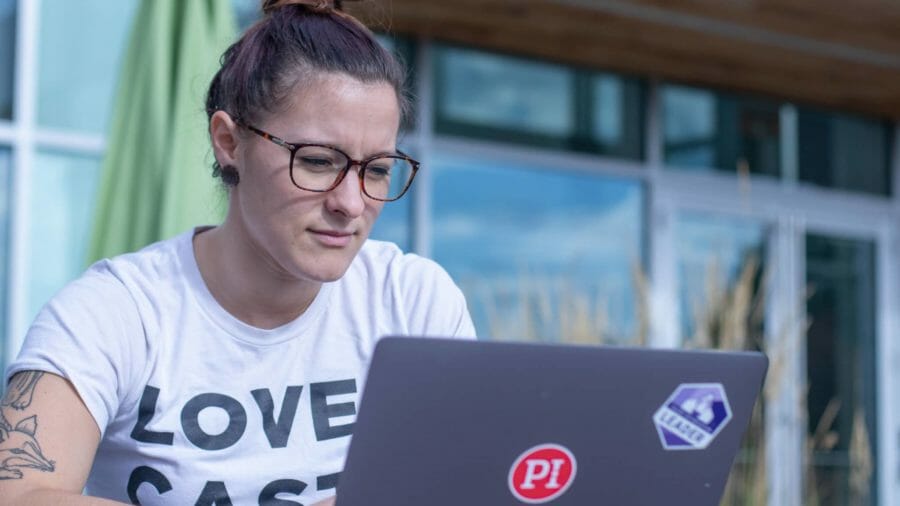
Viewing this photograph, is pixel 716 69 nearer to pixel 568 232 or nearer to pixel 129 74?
pixel 568 232

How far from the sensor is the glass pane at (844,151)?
5.89m

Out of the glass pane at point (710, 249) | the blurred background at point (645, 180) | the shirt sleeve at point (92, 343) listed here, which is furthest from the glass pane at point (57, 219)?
the shirt sleeve at point (92, 343)

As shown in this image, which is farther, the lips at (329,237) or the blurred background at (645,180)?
the blurred background at (645,180)

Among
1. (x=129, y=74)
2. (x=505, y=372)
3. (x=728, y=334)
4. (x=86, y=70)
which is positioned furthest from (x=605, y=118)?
(x=505, y=372)

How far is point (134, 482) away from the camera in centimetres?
144

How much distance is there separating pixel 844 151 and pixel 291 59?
5.12 m

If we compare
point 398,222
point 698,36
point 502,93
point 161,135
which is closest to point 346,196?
point 161,135

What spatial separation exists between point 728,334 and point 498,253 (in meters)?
1.49

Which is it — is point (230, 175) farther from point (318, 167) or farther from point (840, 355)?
point (840, 355)

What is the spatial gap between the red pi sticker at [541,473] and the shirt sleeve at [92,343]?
51cm

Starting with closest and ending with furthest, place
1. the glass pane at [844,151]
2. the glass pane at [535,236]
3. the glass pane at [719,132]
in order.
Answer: the glass pane at [535,236], the glass pane at [719,132], the glass pane at [844,151]

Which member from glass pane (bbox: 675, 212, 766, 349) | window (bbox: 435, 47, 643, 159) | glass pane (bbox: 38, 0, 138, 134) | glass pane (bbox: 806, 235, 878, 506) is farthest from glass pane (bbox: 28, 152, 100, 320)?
glass pane (bbox: 806, 235, 878, 506)

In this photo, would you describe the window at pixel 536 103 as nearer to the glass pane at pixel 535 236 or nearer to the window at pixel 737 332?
the glass pane at pixel 535 236

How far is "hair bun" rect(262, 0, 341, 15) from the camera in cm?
155
